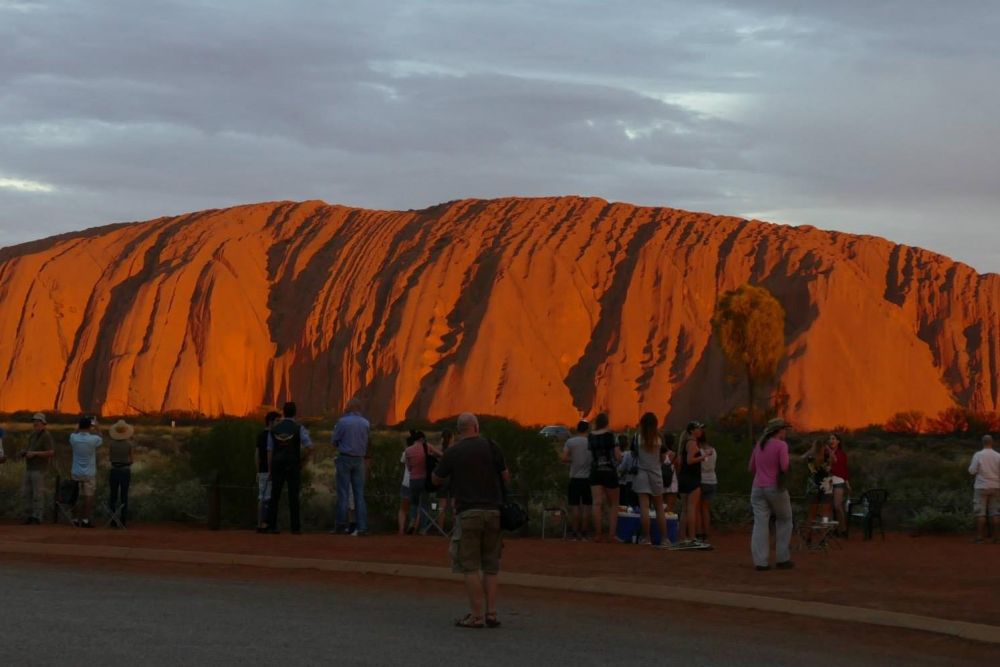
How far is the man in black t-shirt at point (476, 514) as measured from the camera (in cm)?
1171

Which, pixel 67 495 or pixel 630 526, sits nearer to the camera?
pixel 630 526

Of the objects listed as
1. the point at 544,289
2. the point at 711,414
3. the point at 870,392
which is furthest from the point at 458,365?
the point at 870,392

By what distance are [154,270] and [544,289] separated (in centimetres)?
2453

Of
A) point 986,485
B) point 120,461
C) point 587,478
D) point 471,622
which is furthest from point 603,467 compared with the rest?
point 471,622

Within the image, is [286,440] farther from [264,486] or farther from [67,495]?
[67,495]

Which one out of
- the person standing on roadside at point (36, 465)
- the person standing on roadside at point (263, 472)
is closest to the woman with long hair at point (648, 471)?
the person standing on roadside at point (263, 472)

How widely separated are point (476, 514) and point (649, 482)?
7.79 metres

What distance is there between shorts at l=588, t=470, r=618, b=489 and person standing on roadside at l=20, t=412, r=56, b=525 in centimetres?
860

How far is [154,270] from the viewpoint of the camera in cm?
8400

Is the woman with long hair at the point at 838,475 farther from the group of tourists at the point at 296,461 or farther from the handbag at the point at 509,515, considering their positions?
the handbag at the point at 509,515

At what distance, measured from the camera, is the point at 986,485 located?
22406 mm

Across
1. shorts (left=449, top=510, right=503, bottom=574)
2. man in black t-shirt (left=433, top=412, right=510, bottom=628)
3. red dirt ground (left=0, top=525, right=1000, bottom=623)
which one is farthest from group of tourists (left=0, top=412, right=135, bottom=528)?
shorts (left=449, top=510, right=503, bottom=574)

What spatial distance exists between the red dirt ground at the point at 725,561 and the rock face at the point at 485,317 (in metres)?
49.0

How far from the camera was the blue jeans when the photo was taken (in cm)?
2080
